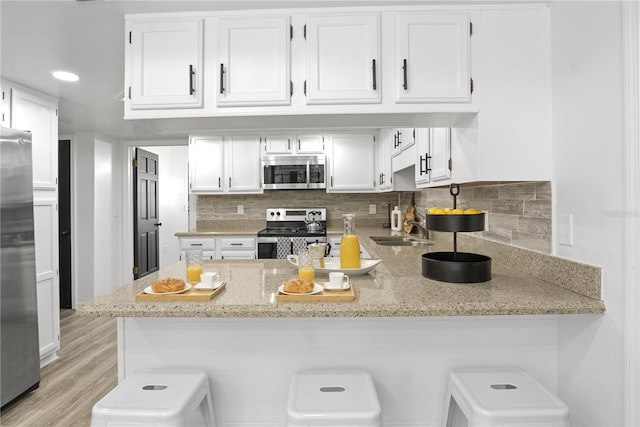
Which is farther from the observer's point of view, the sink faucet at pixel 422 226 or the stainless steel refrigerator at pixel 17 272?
the sink faucet at pixel 422 226

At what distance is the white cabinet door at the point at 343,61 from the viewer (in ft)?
5.47

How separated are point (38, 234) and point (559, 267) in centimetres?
366

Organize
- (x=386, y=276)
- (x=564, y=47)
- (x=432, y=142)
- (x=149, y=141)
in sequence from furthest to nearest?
1. (x=149, y=141)
2. (x=432, y=142)
3. (x=386, y=276)
4. (x=564, y=47)

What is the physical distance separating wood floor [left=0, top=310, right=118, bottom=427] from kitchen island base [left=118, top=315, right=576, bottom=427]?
123 centimetres

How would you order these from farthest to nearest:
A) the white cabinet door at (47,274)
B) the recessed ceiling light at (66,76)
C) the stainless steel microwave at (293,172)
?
the stainless steel microwave at (293,172) → the white cabinet door at (47,274) → the recessed ceiling light at (66,76)

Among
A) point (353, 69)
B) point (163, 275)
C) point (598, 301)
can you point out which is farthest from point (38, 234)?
point (598, 301)

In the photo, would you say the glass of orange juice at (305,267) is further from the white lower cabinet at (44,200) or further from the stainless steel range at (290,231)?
the white lower cabinet at (44,200)

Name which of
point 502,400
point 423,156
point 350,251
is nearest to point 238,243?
point 423,156

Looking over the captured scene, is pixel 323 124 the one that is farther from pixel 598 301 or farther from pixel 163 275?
pixel 598 301

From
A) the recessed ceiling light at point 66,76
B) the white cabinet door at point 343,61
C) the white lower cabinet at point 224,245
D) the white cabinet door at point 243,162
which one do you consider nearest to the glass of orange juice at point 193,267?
the white cabinet door at point 343,61

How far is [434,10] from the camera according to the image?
5.45ft

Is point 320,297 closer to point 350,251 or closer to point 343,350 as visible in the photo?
point 343,350

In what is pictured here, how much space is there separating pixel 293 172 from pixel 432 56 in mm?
2752

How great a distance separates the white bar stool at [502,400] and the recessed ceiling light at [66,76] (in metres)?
3.16
